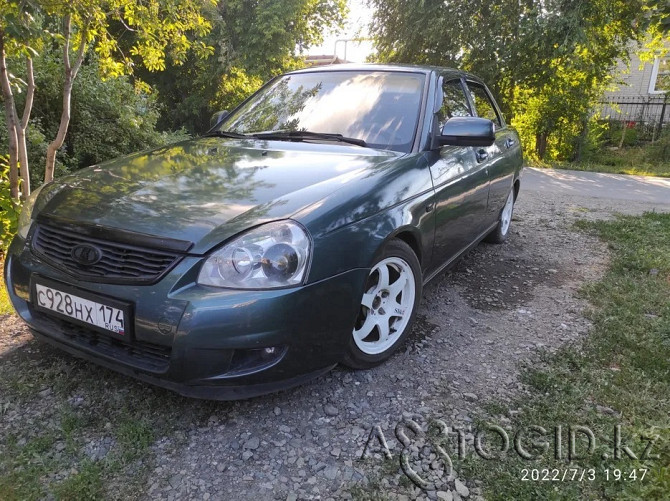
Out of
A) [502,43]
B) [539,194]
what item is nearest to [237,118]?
[539,194]

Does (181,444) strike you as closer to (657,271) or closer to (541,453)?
(541,453)

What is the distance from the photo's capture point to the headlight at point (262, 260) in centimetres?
188

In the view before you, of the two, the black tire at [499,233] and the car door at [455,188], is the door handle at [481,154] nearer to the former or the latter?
the car door at [455,188]

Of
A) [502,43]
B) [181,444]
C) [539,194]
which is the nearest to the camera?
[181,444]

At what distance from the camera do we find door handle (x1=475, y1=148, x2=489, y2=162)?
11.6ft

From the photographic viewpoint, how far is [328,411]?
2.26 meters

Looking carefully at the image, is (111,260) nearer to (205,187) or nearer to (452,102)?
(205,187)

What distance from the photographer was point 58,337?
216 cm

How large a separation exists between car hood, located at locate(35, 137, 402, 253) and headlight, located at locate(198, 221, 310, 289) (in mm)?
50

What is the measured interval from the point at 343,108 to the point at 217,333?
71.0 inches

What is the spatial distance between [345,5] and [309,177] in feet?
46.6

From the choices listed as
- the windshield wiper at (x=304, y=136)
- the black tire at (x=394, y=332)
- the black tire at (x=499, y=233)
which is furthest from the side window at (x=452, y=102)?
the black tire at (x=499, y=233)

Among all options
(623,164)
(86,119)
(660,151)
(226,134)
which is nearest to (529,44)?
(623,164)

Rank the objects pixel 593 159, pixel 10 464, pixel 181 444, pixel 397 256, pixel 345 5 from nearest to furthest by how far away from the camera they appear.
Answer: pixel 10 464, pixel 181 444, pixel 397 256, pixel 593 159, pixel 345 5
